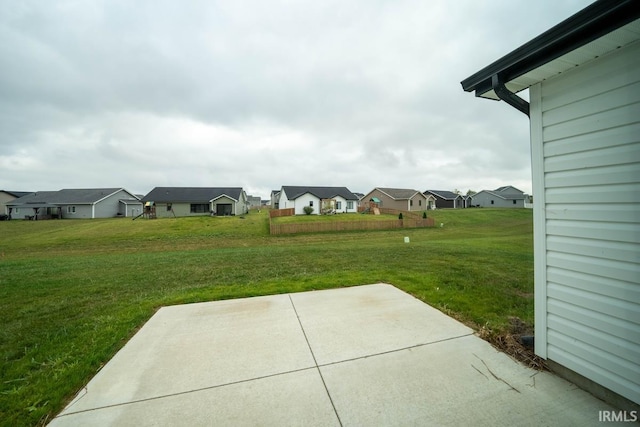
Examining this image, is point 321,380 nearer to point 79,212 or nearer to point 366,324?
point 366,324

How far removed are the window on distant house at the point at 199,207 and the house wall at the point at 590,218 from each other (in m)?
40.2

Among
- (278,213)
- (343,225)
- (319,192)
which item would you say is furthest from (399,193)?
(343,225)

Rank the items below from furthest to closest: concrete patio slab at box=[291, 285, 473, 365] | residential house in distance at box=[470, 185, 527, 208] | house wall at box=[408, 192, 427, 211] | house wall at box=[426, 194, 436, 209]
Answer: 1. residential house in distance at box=[470, 185, 527, 208]
2. house wall at box=[426, 194, 436, 209]
3. house wall at box=[408, 192, 427, 211]
4. concrete patio slab at box=[291, 285, 473, 365]

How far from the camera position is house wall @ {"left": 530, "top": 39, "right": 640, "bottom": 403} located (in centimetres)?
203

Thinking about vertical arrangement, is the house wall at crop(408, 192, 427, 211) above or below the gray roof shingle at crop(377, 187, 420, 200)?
below

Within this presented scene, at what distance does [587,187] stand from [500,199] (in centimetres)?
6549

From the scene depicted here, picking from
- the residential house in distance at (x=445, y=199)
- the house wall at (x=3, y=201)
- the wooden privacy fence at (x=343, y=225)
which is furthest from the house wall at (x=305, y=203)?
the house wall at (x=3, y=201)

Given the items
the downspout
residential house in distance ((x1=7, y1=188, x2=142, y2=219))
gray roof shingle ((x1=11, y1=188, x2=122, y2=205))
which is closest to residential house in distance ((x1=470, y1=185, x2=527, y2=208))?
the downspout

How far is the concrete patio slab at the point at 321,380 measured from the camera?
204 cm

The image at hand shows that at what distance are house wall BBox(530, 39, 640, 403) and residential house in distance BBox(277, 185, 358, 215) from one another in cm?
3335

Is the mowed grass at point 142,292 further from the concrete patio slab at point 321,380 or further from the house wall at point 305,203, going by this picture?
the house wall at point 305,203

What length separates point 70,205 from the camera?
119 feet

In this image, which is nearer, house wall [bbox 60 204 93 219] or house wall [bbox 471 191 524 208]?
house wall [bbox 60 204 93 219]

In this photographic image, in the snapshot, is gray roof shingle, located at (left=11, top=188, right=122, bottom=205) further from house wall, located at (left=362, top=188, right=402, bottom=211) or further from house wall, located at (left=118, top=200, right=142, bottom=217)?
house wall, located at (left=362, top=188, right=402, bottom=211)
